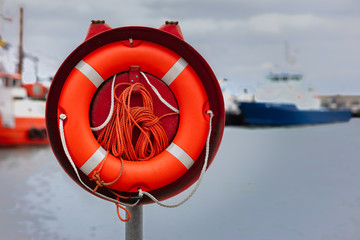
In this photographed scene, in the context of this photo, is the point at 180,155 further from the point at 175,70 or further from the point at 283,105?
the point at 283,105

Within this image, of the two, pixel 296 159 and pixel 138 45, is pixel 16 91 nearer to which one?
pixel 296 159

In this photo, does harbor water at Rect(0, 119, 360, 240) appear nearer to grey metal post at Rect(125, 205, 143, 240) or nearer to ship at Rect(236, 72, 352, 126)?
grey metal post at Rect(125, 205, 143, 240)

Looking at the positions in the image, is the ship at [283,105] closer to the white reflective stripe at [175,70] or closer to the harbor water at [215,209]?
the harbor water at [215,209]

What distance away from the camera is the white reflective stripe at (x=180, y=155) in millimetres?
1442

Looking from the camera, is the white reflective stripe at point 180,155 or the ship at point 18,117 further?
the ship at point 18,117

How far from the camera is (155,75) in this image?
4.90ft

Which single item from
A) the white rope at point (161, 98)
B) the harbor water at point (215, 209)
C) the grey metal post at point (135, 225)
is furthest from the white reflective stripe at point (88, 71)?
the harbor water at point (215, 209)

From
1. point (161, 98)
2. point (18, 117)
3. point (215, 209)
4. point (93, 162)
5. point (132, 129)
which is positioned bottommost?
point (18, 117)

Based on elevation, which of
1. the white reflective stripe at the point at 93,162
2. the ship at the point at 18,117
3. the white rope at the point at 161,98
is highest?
the white rope at the point at 161,98

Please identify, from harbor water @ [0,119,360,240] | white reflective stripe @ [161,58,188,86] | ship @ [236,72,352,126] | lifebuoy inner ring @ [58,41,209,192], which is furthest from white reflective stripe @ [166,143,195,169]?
ship @ [236,72,352,126]

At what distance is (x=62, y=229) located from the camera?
319 centimetres

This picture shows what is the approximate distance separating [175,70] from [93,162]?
0.45 meters

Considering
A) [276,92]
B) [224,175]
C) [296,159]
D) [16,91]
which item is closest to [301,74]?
[276,92]

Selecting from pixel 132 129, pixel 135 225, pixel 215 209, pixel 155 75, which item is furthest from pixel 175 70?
pixel 215 209
